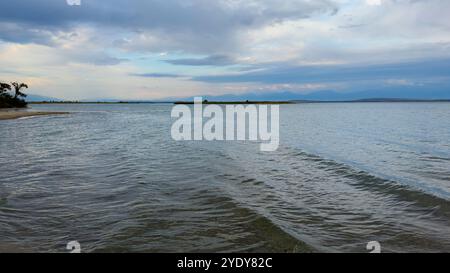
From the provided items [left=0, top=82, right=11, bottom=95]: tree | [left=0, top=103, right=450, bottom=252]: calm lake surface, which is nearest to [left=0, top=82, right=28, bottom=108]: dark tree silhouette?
[left=0, top=82, right=11, bottom=95]: tree

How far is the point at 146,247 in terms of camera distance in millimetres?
7305

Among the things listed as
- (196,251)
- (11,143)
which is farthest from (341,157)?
(11,143)

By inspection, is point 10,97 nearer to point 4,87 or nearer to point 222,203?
point 4,87

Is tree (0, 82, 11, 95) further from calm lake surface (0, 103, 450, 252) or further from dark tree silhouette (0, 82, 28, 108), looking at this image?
calm lake surface (0, 103, 450, 252)

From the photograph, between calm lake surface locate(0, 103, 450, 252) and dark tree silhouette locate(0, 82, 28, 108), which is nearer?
calm lake surface locate(0, 103, 450, 252)

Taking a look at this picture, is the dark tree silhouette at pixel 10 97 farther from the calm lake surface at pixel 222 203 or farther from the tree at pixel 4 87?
the calm lake surface at pixel 222 203

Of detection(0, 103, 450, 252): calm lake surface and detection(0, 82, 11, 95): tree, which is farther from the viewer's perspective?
detection(0, 82, 11, 95): tree

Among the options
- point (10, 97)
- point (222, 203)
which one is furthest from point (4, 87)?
point (222, 203)

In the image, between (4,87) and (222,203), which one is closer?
(222,203)

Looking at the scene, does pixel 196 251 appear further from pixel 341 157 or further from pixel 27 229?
pixel 341 157

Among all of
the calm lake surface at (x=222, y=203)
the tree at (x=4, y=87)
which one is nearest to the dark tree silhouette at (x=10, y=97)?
the tree at (x=4, y=87)

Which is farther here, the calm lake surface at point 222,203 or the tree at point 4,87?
the tree at point 4,87

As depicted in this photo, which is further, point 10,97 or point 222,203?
point 10,97
